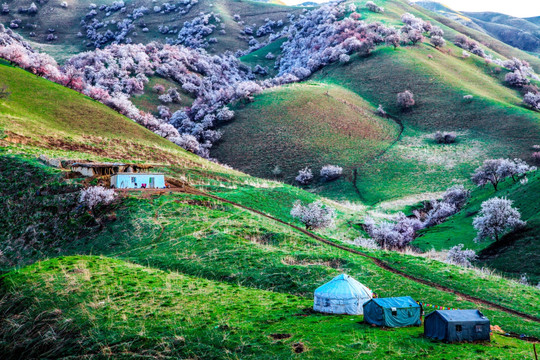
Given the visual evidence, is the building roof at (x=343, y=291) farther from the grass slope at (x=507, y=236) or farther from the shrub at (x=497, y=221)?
the shrub at (x=497, y=221)

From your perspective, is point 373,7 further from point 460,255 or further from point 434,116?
point 460,255

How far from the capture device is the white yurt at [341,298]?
83.1 ft

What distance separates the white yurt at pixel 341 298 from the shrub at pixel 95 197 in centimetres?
2614

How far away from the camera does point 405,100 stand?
387 feet

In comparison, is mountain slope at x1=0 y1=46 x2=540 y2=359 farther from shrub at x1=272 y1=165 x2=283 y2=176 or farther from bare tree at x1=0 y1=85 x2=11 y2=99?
shrub at x1=272 y1=165 x2=283 y2=176

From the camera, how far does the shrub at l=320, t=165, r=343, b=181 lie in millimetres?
90375

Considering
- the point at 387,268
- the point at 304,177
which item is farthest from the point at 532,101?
the point at 387,268

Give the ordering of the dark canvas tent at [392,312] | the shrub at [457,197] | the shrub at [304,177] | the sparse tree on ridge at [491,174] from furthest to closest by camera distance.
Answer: the shrub at [304,177], the shrub at [457,197], the sparse tree on ridge at [491,174], the dark canvas tent at [392,312]

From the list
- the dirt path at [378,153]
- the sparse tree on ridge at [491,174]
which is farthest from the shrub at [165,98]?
the sparse tree on ridge at [491,174]

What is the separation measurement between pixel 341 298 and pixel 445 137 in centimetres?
8702

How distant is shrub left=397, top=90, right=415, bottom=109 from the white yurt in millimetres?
100340

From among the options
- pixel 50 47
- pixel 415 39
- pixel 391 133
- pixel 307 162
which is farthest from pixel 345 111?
pixel 50 47

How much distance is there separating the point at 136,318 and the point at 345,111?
96932mm

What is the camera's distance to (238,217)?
145 ft
